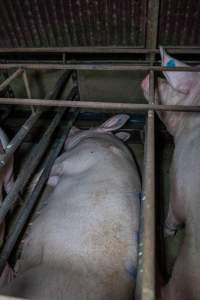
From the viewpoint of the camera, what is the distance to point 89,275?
1.25 metres

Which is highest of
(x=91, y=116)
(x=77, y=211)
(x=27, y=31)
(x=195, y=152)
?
(x=27, y=31)

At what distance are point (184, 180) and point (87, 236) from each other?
64 centimetres

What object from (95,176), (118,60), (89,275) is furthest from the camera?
(118,60)

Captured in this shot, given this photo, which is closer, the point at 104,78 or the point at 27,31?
the point at 27,31

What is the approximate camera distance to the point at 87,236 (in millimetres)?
1393

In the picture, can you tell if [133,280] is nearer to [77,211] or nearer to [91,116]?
[77,211]

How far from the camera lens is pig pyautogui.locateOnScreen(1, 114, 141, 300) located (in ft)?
3.98

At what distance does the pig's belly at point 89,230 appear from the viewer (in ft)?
4.33

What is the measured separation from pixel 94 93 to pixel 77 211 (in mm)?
1820

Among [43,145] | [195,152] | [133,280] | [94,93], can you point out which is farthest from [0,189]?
[94,93]

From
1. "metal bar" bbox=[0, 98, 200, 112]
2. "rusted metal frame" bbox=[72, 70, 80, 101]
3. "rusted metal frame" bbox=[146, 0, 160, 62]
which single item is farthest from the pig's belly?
"rusted metal frame" bbox=[72, 70, 80, 101]

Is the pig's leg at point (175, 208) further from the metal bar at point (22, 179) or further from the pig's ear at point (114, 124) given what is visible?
the metal bar at point (22, 179)

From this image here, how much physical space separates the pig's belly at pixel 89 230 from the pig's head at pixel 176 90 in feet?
1.97

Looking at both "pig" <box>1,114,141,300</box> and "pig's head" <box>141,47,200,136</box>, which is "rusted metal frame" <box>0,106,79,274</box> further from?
"pig's head" <box>141,47,200,136</box>
